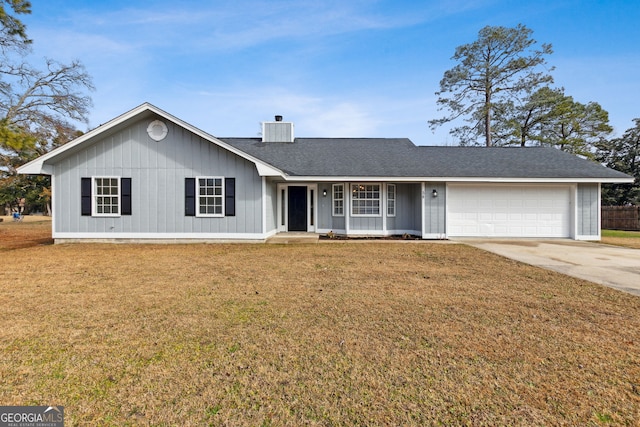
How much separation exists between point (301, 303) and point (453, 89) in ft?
84.5

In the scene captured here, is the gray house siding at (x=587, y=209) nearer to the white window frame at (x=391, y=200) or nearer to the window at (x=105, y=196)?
the white window frame at (x=391, y=200)

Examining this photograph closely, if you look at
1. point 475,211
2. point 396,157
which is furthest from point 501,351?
point 396,157

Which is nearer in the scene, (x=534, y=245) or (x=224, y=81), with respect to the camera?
(x=534, y=245)

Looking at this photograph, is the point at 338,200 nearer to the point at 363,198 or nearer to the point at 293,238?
the point at 363,198

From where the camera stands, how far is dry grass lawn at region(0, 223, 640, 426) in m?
2.20

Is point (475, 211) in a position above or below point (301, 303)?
above

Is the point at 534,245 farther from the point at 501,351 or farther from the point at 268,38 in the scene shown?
the point at 268,38

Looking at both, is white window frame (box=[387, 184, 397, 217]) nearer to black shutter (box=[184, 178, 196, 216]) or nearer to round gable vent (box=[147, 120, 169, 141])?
black shutter (box=[184, 178, 196, 216])

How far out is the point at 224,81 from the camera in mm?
20297

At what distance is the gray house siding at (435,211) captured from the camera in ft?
40.3

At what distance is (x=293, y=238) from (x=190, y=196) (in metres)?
3.97

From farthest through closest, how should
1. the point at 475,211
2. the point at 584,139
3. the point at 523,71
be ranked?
the point at 584,139
the point at 523,71
the point at 475,211

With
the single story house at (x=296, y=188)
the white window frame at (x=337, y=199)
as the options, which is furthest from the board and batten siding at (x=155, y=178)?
the white window frame at (x=337, y=199)

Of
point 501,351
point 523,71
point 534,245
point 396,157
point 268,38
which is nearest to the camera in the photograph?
point 501,351
